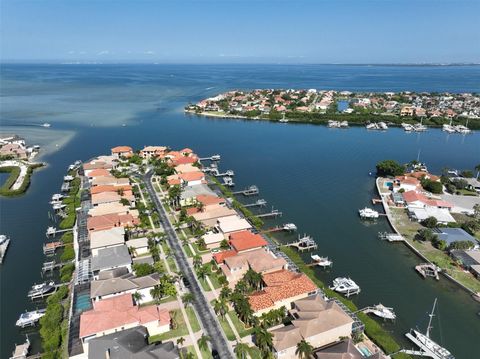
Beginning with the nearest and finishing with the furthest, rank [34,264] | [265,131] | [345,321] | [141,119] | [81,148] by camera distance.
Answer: [345,321]
[34,264]
[81,148]
[265,131]
[141,119]

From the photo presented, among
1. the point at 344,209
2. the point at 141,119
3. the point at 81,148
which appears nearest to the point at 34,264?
the point at 344,209

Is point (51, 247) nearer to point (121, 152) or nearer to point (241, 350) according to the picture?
point (241, 350)

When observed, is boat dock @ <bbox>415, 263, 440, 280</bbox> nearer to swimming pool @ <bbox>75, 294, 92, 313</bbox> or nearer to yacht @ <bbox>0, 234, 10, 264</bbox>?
swimming pool @ <bbox>75, 294, 92, 313</bbox>

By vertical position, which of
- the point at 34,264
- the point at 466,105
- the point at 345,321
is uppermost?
the point at 466,105

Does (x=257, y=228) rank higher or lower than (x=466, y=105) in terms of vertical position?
lower

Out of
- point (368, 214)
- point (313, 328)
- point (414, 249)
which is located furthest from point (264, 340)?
point (368, 214)

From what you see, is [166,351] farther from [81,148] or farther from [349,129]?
[349,129]
